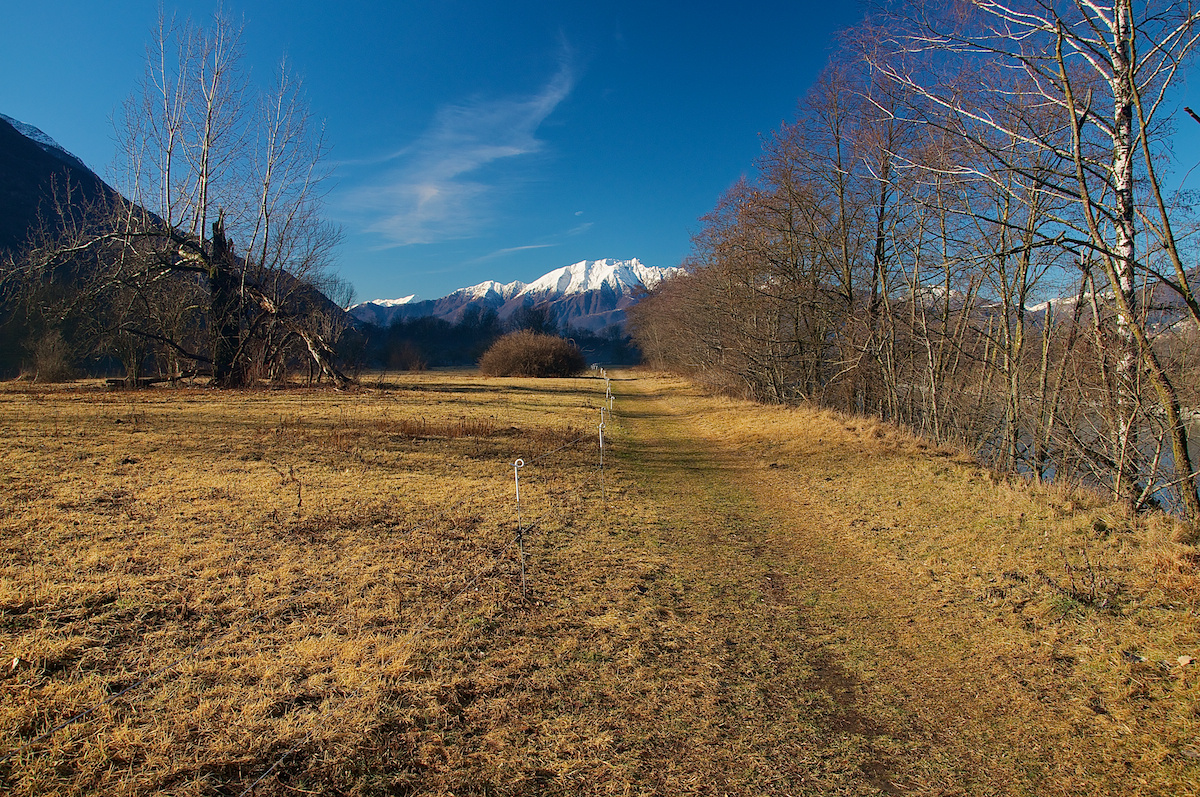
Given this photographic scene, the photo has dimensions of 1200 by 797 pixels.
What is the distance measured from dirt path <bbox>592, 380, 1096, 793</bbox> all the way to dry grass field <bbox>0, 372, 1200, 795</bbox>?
0.07ft

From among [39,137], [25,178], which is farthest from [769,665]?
[39,137]

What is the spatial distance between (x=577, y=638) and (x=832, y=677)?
187 centimetres

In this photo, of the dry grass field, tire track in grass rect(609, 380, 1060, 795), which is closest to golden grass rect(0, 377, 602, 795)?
the dry grass field

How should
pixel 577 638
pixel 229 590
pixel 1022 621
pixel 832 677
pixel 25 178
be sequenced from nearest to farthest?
pixel 832 677 → pixel 577 638 → pixel 1022 621 → pixel 229 590 → pixel 25 178

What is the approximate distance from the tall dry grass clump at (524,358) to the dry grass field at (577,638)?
35.9 m

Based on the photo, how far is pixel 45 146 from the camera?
297 feet

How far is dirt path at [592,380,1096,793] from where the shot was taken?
9.86ft

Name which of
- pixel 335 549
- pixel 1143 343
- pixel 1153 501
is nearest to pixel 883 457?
pixel 1153 501

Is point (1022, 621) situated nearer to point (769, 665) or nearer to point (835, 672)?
point (835, 672)

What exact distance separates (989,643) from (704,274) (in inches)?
884

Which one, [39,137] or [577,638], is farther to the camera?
[39,137]

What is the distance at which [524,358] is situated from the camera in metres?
44.3

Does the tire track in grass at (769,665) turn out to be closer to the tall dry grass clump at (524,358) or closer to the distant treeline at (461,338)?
the tall dry grass clump at (524,358)

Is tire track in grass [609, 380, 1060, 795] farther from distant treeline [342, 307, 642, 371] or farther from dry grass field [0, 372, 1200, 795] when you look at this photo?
distant treeline [342, 307, 642, 371]
